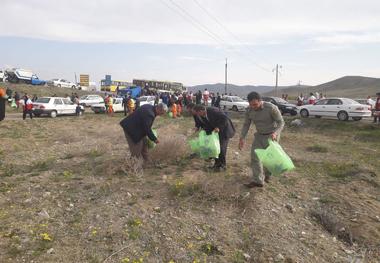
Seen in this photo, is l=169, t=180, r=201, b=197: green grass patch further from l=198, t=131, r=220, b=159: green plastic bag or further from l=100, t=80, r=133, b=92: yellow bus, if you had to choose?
l=100, t=80, r=133, b=92: yellow bus

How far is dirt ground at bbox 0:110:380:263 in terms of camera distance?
4168 millimetres

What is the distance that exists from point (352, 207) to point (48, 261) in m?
4.41

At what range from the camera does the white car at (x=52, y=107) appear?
21031mm

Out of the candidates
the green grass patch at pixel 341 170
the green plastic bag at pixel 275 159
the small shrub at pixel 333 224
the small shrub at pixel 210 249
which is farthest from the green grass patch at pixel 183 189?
the green grass patch at pixel 341 170

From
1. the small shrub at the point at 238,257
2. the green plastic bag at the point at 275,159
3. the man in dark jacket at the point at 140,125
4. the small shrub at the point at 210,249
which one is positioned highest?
the man in dark jacket at the point at 140,125

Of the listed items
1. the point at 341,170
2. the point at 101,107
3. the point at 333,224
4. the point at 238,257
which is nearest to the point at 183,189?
the point at 238,257

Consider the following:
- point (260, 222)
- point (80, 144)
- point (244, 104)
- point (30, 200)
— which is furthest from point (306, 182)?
point (244, 104)

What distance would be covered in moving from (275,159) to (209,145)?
59.1 inches

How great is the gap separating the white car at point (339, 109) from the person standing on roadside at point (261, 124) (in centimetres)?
1431

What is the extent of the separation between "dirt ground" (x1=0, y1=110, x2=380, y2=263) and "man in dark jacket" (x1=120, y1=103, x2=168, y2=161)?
1.21 feet

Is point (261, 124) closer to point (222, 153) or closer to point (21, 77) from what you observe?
point (222, 153)

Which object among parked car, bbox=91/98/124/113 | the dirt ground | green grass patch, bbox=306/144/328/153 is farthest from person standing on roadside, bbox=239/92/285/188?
parked car, bbox=91/98/124/113

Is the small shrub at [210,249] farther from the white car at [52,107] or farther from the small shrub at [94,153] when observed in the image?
the white car at [52,107]

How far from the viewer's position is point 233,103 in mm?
27609
